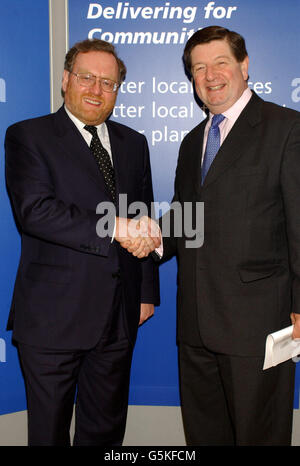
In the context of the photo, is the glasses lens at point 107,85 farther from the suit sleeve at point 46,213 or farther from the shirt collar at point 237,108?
the shirt collar at point 237,108

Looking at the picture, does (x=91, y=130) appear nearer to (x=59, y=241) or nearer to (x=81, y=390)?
(x=59, y=241)

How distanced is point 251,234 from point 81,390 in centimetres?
120

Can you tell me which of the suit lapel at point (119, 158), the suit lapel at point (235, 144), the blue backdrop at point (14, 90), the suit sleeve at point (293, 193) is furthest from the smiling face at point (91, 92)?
→ the suit sleeve at point (293, 193)

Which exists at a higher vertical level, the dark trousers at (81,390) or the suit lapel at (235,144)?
the suit lapel at (235,144)

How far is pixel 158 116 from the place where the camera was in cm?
275

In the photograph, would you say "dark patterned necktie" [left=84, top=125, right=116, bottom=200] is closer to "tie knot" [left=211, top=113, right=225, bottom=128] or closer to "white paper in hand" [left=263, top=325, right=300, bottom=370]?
"tie knot" [left=211, top=113, right=225, bottom=128]

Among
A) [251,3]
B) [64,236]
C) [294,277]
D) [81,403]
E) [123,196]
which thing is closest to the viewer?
[294,277]

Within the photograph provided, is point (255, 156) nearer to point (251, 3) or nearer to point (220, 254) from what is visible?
point (220, 254)

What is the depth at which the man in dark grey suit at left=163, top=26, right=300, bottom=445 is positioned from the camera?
195 cm

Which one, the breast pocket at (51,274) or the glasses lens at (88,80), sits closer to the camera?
the breast pocket at (51,274)

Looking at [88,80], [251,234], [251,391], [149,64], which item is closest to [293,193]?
[251,234]

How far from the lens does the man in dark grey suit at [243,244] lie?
6.41 ft
